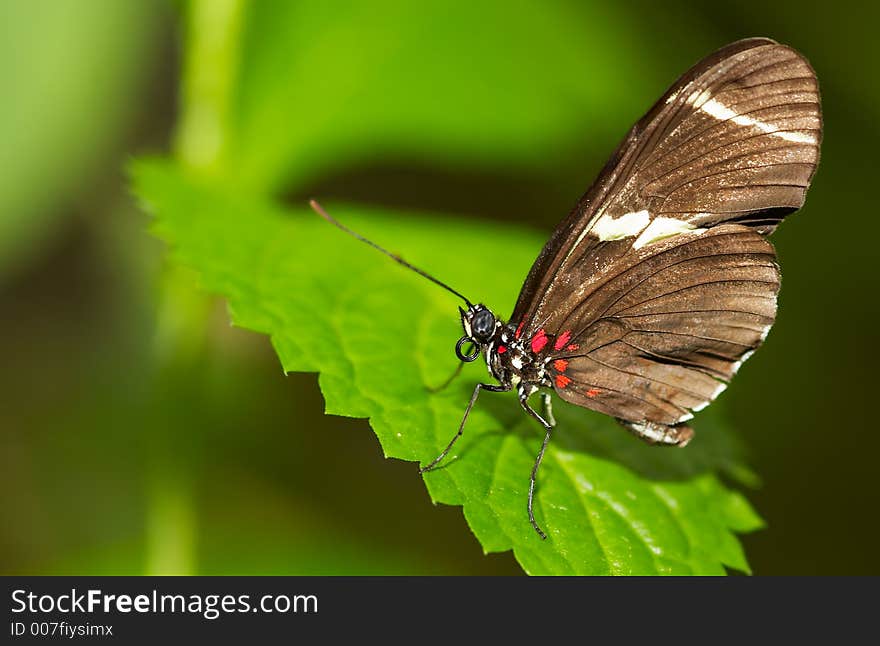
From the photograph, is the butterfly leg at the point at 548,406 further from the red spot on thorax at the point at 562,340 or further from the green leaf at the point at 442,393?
the red spot on thorax at the point at 562,340

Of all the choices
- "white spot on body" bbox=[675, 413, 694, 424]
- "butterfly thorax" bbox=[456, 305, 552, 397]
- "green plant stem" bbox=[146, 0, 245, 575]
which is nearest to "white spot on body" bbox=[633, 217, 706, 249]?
"butterfly thorax" bbox=[456, 305, 552, 397]

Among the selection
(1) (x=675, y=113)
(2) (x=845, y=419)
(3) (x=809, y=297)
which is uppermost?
(1) (x=675, y=113)

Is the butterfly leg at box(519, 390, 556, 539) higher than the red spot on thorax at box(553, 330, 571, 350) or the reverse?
the reverse

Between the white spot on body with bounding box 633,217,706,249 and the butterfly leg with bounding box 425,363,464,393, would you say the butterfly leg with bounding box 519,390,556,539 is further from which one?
the white spot on body with bounding box 633,217,706,249

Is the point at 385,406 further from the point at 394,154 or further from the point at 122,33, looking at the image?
the point at 122,33

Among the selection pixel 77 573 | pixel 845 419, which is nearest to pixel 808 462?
pixel 845 419

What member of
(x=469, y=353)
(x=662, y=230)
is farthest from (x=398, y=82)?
(x=662, y=230)

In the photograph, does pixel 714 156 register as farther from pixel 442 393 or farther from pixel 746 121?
pixel 442 393
